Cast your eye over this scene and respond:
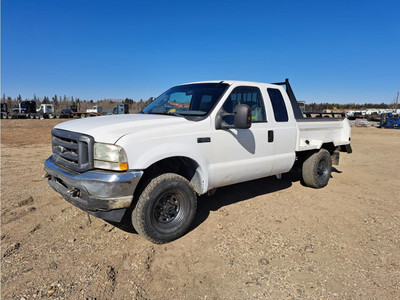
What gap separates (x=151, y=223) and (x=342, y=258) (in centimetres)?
226

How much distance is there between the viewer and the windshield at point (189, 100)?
13.4 ft

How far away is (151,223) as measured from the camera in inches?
131

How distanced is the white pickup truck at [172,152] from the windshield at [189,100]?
0.02 m

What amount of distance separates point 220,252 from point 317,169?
11.7 feet

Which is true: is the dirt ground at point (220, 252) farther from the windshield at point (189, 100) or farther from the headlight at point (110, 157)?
the windshield at point (189, 100)

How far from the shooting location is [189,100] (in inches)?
173

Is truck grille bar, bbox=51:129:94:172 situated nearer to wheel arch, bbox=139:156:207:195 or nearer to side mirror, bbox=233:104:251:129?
wheel arch, bbox=139:156:207:195

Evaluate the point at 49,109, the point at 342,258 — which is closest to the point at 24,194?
the point at 342,258

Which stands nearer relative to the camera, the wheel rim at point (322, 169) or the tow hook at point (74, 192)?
the tow hook at point (74, 192)

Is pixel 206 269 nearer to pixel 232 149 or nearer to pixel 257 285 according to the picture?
pixel 257 285

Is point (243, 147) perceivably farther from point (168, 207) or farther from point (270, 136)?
point (168, 207)

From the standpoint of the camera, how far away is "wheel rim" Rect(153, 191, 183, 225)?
11.4 ft

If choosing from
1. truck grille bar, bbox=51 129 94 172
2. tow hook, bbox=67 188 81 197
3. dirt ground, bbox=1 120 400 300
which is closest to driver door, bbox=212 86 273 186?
dirt ground, bbox=1 120 400 300

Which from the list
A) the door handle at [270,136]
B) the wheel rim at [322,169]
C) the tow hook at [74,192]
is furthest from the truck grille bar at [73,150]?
the wheel rim at [322,169]
